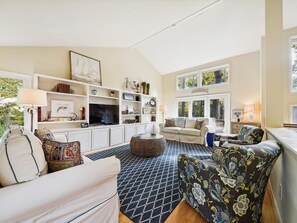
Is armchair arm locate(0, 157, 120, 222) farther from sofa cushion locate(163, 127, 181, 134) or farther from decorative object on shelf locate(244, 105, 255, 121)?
decorative object on shelf locate(244, 105, 255, 121)

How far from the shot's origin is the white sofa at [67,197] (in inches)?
30.6

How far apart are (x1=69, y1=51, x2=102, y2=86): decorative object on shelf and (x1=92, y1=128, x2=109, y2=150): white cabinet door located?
145cm

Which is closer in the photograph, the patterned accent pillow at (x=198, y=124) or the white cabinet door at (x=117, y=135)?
the white cabinet door at (x=117, y=135)

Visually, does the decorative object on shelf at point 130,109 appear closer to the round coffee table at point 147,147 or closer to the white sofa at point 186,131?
the white sofa at point 186,131

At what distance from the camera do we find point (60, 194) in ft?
3.01

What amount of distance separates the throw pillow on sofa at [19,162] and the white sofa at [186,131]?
13.8ft

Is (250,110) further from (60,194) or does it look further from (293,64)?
(60,194)

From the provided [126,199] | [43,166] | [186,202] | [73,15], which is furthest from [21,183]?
[73,15]

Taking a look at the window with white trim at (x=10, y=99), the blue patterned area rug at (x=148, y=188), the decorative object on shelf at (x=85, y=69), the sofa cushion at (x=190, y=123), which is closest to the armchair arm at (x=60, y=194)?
the blue patterned area rug at (x=148, y=188)

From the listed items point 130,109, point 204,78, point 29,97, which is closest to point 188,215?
point 29,97

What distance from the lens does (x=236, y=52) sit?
15.6 feet

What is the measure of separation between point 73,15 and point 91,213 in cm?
282

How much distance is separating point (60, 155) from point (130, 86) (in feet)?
14.6

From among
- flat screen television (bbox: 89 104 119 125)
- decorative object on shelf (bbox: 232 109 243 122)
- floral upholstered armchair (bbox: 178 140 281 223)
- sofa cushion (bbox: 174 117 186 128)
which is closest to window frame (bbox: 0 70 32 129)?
flat screen television (bbox: 89 104 119 125)
